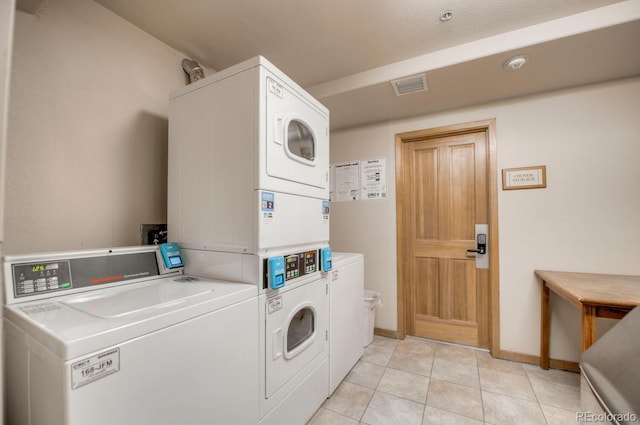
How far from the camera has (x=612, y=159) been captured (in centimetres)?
213

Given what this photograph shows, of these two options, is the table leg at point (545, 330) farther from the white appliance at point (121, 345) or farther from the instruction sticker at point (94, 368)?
the instruction sticker at point (94, 368)

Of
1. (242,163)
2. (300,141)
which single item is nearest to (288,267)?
(242,163)

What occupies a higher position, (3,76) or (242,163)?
(3,76)

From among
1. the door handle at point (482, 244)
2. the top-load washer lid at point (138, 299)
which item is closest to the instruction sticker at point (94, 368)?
the top-load washer lid at point (138, 299)

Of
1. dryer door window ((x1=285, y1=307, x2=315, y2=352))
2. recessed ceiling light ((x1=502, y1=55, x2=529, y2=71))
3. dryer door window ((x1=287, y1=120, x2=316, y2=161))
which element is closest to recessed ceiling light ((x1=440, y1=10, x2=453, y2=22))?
recessed ceiling light ((x1=502, y1=55, x2=529, y2=71))

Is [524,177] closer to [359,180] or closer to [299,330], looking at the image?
[359,180]

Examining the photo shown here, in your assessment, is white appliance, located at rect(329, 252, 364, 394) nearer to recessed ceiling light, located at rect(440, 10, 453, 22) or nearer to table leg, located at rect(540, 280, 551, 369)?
table leg, located at rect(540, 280, 551, 369)

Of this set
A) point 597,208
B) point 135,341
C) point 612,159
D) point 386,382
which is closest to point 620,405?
point 135,341

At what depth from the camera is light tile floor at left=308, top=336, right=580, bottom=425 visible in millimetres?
1700

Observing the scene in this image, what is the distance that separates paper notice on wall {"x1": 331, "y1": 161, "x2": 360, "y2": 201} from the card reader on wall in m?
2.06

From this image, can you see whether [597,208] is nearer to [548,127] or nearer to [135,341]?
[548,127]

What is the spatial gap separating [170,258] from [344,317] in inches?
51.7

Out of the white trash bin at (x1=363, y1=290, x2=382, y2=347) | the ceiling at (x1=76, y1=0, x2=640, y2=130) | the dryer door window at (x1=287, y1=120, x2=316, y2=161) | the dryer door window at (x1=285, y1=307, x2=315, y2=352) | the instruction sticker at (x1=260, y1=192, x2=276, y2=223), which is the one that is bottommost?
the white trash bin at (x1=363, y1=290, x2=382, y2=347)

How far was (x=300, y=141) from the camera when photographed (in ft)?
5.43
